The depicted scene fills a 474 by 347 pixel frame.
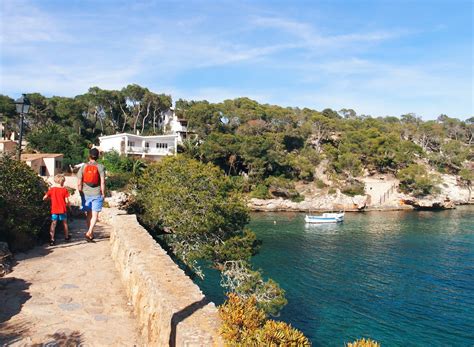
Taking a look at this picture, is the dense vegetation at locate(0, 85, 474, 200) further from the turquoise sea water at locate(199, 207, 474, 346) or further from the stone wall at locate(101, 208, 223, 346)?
the stone wall at locate(101, 208, 223, 346)

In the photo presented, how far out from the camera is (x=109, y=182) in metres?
46.6

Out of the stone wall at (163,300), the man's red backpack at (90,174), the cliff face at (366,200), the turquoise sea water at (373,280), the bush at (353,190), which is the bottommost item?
the turquoise sea water at (373,280)

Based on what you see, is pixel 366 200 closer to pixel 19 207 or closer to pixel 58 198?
pixel 58 198

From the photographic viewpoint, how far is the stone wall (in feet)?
16.4

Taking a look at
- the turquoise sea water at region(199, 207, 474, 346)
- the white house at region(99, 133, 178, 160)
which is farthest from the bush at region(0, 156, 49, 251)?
the white house at region(99, 133, 178, 160)

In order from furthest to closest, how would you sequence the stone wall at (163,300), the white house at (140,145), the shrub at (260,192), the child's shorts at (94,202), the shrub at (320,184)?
the shrub at (320,184) < the shrub at (260,192) < the white house at (140,145) < the child's shorts at (94,202) < the stone wall at (163,300)

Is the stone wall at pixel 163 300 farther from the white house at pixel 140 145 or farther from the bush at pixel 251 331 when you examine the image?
the white house at pixel 140 145

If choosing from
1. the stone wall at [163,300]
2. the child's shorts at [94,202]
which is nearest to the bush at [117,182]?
the child's shorts at [94,202]

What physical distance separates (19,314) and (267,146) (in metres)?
57.1

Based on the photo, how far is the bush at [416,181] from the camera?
214 ft

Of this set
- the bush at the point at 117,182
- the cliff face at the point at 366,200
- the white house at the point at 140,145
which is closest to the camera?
the bush at the point at 117,182

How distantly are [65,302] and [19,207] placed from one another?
4.65 m

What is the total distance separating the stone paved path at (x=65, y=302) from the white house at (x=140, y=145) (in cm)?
4855

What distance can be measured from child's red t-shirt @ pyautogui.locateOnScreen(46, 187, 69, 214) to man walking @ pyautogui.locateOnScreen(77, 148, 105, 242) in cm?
87
